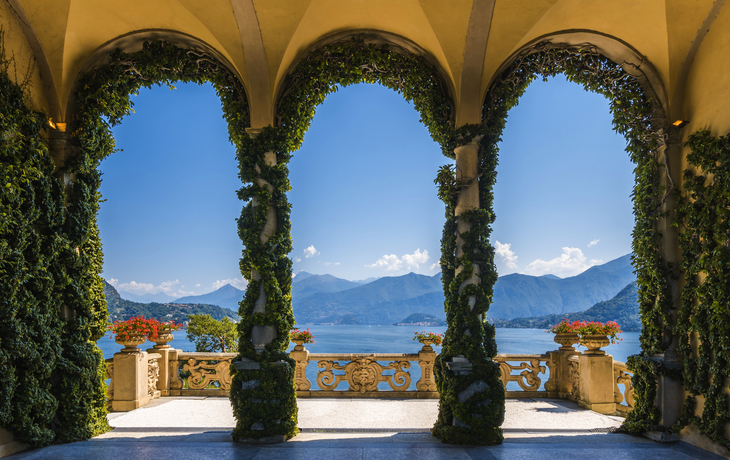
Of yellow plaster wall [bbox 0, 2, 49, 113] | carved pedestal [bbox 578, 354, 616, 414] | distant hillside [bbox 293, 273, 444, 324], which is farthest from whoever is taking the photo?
distant hillside [bbox 293, 273, 444, 324]

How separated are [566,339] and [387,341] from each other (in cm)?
9622

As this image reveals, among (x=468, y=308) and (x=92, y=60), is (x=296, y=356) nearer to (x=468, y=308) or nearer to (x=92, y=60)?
(x=468, y=308)

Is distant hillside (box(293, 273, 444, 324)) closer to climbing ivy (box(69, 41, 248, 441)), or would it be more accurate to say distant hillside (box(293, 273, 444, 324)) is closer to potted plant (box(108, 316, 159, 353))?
potted plant (box(108, 316, 159, 353))

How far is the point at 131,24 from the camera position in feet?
18.4

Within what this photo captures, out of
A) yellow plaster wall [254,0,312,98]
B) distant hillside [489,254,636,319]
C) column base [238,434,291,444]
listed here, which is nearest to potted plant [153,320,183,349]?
column base [238,434,291,444]

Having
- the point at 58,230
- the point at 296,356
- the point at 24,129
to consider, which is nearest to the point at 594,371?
the point at 296,356

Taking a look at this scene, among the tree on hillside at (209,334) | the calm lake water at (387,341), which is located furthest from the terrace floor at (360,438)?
the calm lake water at (387,341)

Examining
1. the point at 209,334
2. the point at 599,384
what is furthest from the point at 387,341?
the point at 599,384

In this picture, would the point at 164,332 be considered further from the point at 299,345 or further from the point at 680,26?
the point at 680,26

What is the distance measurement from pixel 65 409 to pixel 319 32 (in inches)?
227

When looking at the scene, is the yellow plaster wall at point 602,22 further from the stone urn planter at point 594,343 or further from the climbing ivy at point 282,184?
the stone urn planter at point 594,343

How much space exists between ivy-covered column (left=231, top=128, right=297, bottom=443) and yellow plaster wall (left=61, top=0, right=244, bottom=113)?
132 centimetres

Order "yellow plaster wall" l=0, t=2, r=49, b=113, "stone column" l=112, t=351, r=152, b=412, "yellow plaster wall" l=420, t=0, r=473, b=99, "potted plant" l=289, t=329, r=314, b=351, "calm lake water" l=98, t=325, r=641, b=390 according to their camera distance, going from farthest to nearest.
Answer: "calm lake water" l=98, t=325, r=641, b=390
"potted plant" l=289, t=329, r=314, b=351
"stone column" l=112, t=351, r=152, b=412
"yellow plaster wall" l=420, t=0, r=473, b=99
"yellow plaster wall" l=0, t=2, r=49, b=113

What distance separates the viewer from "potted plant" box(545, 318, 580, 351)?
8.10 metres
